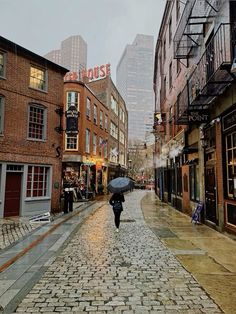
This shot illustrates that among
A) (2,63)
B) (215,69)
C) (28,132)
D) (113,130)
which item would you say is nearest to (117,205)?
(215,69)

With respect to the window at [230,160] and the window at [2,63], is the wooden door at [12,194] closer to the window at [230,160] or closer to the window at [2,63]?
the window at [2,63]

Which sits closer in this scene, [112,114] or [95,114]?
[95,114]

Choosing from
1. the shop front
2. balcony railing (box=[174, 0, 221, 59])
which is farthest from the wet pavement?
balcony railing (box=[174, 0, 221, 59])

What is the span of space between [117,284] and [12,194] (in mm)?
11393

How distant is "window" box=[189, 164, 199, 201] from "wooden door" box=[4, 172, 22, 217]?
29.9 feet

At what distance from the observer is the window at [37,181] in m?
16.0

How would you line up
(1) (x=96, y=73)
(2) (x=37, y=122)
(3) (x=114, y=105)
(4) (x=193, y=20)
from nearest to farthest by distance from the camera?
(4) (x=193, y=20)
(2) (x=37, y=122)
(1) (x=96, y=73)
(3) (x=114, y=105)

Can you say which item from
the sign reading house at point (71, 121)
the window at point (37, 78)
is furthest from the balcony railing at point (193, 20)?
the window at point (37, 78)

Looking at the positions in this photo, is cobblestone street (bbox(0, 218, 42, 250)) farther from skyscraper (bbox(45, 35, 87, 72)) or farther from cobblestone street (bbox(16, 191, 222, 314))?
skyscraper (bbox(45, 35, 87, 72))

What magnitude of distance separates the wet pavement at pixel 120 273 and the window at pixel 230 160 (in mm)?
1674

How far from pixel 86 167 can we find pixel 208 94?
21.3m

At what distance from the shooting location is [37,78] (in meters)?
17.0

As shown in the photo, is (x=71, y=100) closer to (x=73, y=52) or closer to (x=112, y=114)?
(x=112, y=114)

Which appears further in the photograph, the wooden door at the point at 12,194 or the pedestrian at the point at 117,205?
the wooden door at the point at 12,194
